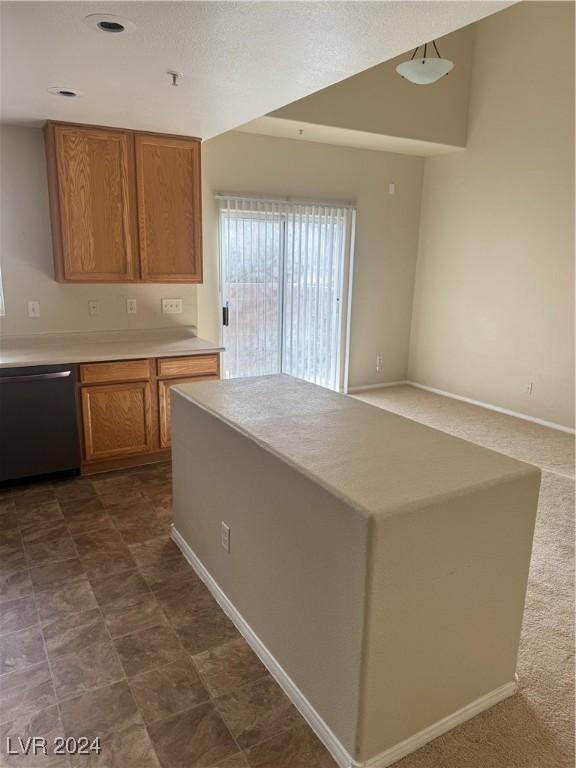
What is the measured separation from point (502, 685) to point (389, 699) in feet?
1.83

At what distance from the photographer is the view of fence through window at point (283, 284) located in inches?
190

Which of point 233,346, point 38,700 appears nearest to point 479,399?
point 233,346

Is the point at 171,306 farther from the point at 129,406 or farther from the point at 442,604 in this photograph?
the point at 442,604

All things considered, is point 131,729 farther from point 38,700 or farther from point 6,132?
point 6,132

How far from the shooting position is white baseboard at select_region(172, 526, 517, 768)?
1.54 metres

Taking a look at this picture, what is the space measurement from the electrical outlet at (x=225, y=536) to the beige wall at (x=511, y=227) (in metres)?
3.80

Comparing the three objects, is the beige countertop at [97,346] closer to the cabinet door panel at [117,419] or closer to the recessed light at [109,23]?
the cabinet door panel at [117,419]

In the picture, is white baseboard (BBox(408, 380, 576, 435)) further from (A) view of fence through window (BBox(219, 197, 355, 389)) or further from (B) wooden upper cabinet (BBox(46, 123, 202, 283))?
(B) wooden upper cabinet (BBox(46, 123, 202, 283))

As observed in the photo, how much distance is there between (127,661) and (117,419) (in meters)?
1.93

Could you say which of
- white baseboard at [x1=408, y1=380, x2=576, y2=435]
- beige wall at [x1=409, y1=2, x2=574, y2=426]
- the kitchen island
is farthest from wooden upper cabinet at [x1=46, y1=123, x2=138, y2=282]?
white baseboard at [x1=408, y1=380, x2=576, y2=435]

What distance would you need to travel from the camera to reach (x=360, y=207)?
5551 mm

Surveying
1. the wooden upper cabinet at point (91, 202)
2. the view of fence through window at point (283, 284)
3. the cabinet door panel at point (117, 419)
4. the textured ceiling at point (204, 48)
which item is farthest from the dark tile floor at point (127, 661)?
the view of fence through window at point (283, 284)

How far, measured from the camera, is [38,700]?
1769 mm

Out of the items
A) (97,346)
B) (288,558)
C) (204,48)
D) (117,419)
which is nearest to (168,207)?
(97,346)
